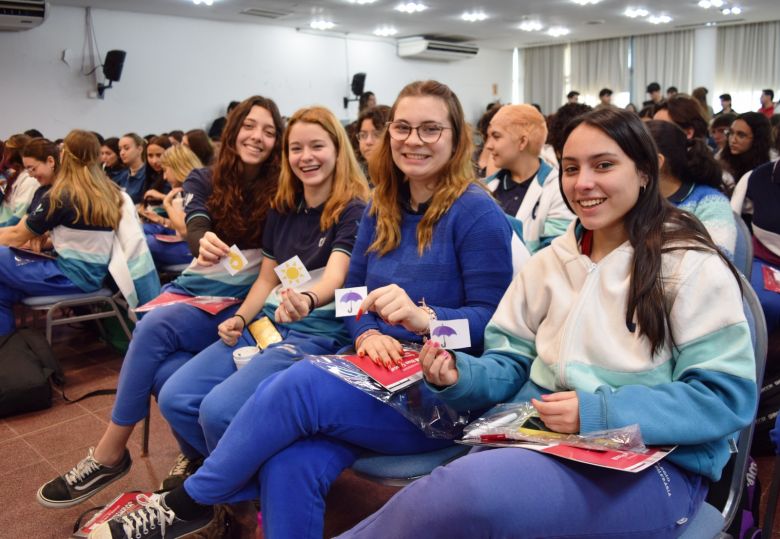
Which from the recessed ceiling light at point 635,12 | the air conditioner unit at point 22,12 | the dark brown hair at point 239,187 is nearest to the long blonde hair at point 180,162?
the dark brown hair at point 239,187

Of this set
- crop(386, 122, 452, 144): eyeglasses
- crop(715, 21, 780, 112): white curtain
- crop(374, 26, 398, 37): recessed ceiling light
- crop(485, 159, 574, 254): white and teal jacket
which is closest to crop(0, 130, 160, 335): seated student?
crop(485, 159, 574, 254): white and teal jacket

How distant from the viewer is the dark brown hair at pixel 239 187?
A: 2309mm

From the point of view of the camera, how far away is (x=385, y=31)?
1218 centimetres

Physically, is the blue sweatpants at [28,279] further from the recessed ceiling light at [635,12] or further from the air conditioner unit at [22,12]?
the recessed ceiling light at [635,12]

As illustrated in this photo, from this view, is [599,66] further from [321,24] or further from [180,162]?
[180,162]

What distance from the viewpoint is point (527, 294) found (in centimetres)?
138

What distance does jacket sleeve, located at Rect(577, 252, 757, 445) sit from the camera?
1.06m

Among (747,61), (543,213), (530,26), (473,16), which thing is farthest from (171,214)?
(747,61)

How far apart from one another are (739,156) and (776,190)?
1.16 metres

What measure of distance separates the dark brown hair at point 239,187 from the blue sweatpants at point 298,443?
1.02 meters

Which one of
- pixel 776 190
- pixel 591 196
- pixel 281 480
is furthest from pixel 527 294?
pixel 776 190

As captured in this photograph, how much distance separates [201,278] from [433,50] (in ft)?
39.5

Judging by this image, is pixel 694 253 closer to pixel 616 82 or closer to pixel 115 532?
pixel 115 532

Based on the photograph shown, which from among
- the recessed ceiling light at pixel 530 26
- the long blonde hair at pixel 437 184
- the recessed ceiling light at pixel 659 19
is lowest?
the long blonde hair at pixel 437 184
